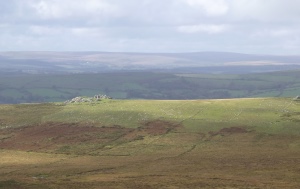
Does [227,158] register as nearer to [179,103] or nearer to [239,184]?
[239,184]

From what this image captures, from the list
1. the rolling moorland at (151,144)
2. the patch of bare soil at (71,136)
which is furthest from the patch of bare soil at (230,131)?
the patch of bare soil at (71,136)

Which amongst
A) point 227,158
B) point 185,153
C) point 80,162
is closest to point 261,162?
point 227,158

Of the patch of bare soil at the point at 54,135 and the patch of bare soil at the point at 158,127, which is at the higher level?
the patch of bare soil at the point at 158,127

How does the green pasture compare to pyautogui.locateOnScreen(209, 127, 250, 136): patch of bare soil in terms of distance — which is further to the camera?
the green pasture

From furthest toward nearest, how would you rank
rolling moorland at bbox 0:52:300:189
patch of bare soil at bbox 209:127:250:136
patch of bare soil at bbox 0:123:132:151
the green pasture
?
the green pasture → patch of bare soil at bbox 209:127:250:136 → patch of bare soil at bbox 0:123:132:151 → rolling moorland at bbox 0:52:300:189

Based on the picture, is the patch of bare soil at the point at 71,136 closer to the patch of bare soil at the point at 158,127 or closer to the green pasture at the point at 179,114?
the patch of bare soil at the point at 158,127

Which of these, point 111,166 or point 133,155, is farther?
point 133,155

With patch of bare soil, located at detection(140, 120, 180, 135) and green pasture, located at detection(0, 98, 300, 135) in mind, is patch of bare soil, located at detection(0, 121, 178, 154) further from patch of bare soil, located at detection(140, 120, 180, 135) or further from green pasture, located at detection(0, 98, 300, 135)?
green pasture, located at detection(0, 98, 300, 135)

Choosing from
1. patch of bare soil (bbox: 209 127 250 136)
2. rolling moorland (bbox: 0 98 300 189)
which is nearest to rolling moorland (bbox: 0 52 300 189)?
patch of bare soil (bbox: 209 127 250 136)
